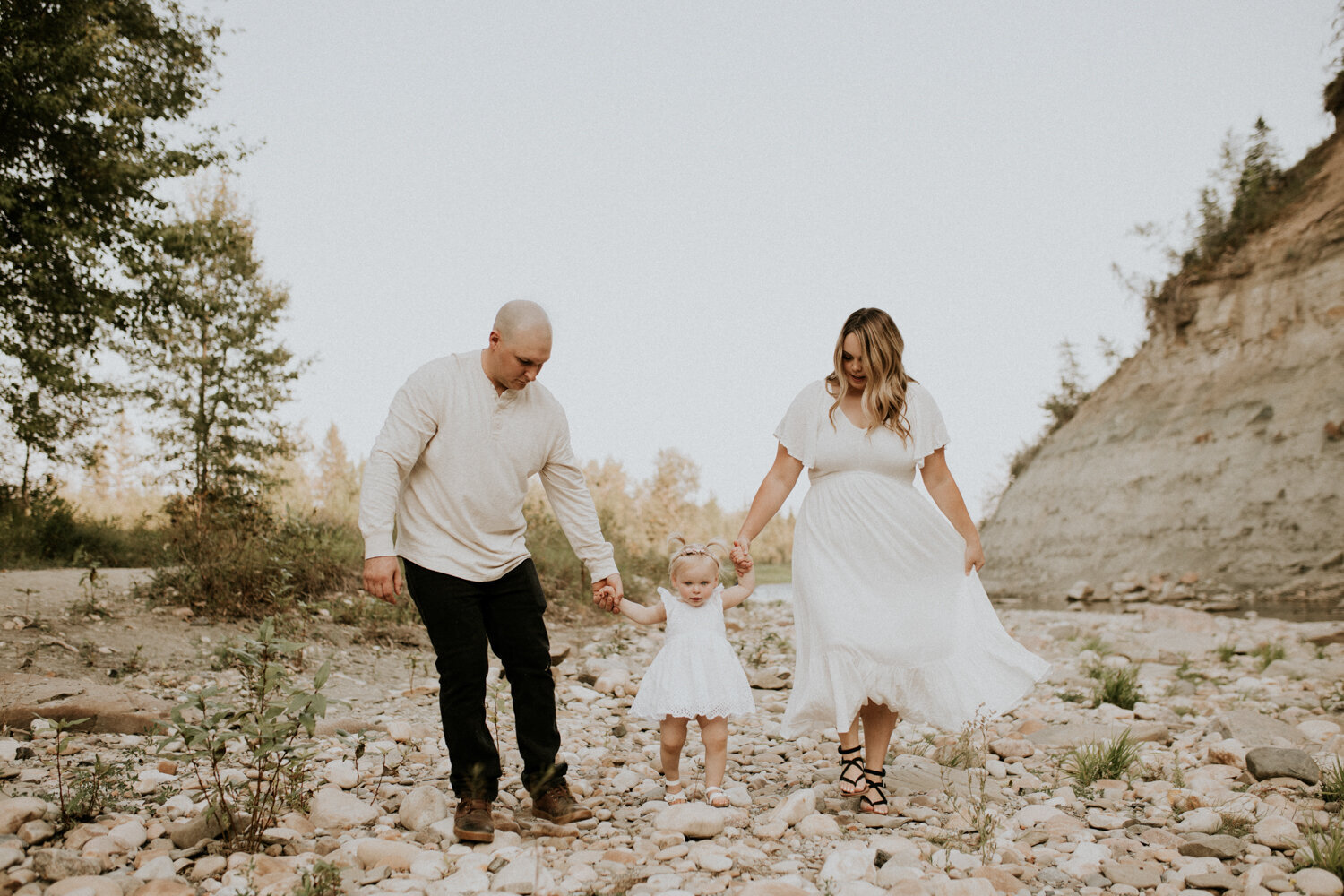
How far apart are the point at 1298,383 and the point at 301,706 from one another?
19833 millimetres

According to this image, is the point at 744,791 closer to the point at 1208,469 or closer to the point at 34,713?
the point at 34,713

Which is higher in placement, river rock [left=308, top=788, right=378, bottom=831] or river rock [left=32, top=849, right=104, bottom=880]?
river rock [left=32, top=849, right=104, bottom=880]

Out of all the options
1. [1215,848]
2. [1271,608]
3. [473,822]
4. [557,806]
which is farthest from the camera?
[1271,608]

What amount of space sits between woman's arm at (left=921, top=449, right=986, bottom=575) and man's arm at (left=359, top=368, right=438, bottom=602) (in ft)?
7.80

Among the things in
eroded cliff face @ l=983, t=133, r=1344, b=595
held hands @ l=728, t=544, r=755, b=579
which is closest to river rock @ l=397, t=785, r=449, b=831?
held hands @ l=728, t=544, r=755, b=579

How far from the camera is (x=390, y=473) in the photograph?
3494mm

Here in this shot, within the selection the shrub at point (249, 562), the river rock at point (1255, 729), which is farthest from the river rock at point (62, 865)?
the river rock at point (1255, 729)

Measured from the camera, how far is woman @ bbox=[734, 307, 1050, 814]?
3.92 m

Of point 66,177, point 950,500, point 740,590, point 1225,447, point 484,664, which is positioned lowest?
point 484,664

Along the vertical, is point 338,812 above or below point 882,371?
below

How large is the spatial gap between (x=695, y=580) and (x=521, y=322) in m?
1.56

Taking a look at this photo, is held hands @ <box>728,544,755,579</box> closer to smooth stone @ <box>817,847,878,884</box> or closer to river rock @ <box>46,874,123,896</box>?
smooth stone @ <box>817,847,878,884</box>

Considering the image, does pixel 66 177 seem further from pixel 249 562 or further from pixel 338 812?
pixel 338 812

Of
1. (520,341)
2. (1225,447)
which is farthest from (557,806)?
(1225,447)
